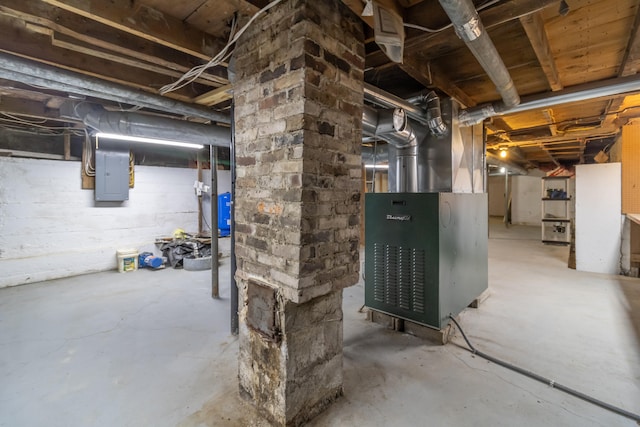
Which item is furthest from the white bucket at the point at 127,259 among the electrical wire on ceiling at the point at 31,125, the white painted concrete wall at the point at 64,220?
the electrical wire on ceiling at the point at 31,125

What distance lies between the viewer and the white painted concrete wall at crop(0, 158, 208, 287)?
394 centimetres

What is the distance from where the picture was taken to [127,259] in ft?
15.1

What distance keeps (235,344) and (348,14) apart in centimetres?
245

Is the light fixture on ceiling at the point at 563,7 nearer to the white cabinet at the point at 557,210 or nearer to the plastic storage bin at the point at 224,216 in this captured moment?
the plastic storage bin at the point at 224,216

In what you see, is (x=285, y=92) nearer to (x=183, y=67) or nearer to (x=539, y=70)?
(x=183, y=67)

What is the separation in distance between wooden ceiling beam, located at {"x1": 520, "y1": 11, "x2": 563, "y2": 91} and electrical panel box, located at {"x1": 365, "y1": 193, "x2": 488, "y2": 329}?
1118 millimetres

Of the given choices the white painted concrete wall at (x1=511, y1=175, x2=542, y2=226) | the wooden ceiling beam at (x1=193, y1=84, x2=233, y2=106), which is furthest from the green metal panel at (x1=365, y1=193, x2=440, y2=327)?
the white painted concrete wall at (x1=511, y1=175, x2=542, y2=226)

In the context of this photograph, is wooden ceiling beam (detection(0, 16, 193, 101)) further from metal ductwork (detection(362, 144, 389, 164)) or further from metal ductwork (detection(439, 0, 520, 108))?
metal ductwork (detection(362, 144, 389, 164))

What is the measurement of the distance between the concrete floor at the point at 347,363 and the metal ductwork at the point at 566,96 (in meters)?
1.97

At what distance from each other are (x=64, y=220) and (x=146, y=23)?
3.99 metres

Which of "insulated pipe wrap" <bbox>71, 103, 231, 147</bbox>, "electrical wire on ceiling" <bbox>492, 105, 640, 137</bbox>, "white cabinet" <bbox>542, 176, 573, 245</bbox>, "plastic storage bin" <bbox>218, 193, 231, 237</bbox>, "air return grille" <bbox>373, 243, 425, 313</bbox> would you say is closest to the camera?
"air return grille" <bbox>373, 243, 425, 313</bbox>

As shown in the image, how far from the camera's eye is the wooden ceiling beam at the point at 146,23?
1.51 m

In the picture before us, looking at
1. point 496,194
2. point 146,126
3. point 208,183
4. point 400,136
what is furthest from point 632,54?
point 496,194

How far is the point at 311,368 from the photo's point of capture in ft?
5.21
